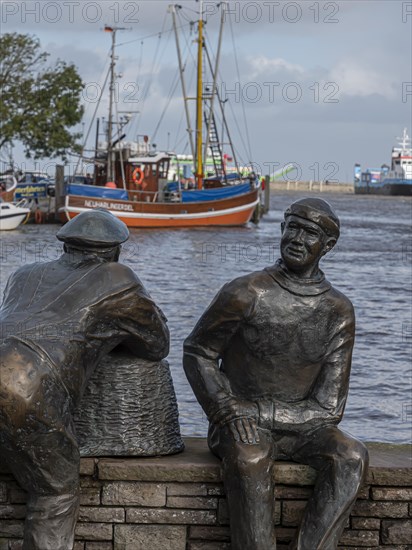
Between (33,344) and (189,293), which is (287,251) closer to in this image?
(33,344)

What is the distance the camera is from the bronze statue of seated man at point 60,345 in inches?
192

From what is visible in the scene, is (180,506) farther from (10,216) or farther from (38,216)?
(38,216)

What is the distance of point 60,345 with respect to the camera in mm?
5035

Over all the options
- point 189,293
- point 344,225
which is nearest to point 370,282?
point 189,293

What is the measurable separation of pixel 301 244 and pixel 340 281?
69.9ft

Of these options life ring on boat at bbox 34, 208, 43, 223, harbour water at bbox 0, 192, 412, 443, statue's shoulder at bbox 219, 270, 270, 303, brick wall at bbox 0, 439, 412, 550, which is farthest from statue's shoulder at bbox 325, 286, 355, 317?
life ring on boat at bbox 34, 208, 43, 223

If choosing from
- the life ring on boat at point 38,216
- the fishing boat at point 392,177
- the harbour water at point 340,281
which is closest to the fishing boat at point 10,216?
the harbour water at point 340,281

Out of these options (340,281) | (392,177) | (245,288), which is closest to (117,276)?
(245,288)

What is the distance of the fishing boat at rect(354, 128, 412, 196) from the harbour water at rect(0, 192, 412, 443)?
240 feet

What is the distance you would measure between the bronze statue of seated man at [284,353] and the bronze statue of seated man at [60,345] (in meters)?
0.27

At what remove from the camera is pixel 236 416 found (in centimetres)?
540

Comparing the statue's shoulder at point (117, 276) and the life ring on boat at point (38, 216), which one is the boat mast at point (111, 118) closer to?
the life ring on boat at point (38, 216)

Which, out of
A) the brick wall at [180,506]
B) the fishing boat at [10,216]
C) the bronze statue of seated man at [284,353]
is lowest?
the fishing boat at [10,216]

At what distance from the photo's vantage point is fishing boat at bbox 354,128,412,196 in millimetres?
126875
